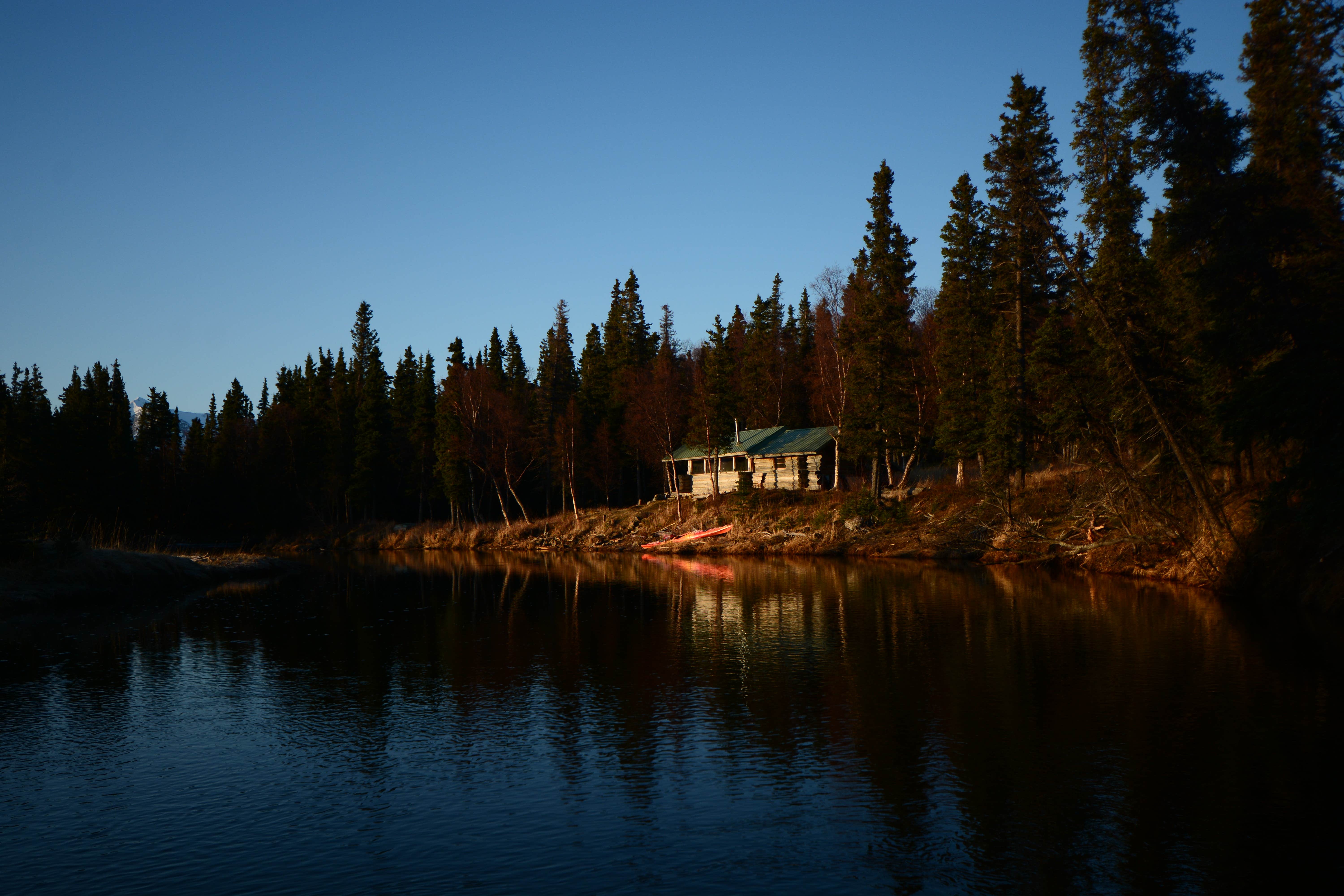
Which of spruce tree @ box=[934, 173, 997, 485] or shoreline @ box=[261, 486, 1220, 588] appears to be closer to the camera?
shoreline @ box=[261, 486, 1220, 588]

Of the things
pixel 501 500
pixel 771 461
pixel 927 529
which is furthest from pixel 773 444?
pixel 501 500

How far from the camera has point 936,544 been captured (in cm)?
4878

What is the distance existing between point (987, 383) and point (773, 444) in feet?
73.9

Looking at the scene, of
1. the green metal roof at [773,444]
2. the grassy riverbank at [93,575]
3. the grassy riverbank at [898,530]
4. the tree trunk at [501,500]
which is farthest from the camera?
the tree trunk at [501,500]

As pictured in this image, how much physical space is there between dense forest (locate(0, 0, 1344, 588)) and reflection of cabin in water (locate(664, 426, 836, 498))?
2.31 m

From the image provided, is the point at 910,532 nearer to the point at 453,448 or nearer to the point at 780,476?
the point at 780,476

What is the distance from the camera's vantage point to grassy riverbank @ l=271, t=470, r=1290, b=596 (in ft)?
121

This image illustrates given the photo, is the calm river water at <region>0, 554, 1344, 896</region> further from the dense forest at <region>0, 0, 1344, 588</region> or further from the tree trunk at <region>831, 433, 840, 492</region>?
the tree trunk at <region>831, 433, 840, 492</region>

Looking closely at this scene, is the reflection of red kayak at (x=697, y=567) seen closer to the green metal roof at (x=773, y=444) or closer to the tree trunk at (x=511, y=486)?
the green metal roof at (x=773, y=444)

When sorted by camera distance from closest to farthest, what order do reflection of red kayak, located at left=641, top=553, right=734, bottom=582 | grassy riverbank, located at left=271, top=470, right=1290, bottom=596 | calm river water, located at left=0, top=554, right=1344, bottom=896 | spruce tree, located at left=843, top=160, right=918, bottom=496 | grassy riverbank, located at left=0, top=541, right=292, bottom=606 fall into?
1. calm river water, located at left=0, top=554, right=1344, bottom=896
2. grassy riverbank, located at left=0, top=541, right=292, bottom=606
3. grassy riverbank, located at left=271, top=470, right=1290, bottom=596
4. reflection of red kayak, located at left=641, top=553, right=734, bottom=582
5. spruce tree, located at left=843, top=160, right=918, bottom=496

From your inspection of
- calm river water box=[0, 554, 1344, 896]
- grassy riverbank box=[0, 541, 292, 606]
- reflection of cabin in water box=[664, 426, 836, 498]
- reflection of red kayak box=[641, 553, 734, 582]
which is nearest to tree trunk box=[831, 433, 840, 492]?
reflection of cabin in water box=[664, 426, 836, 498]

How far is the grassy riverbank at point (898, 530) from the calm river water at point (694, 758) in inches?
402

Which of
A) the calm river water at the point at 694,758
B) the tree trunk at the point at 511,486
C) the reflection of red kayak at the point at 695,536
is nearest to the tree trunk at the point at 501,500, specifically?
the tree trunk at the point at 511,486

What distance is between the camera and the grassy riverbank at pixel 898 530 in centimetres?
3675
